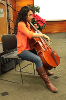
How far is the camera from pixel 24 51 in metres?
1.86

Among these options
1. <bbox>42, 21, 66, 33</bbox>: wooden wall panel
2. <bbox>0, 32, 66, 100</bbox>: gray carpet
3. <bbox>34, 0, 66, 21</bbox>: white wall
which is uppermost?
<bbox>34, 0, 66, 21</bbox>: white wall

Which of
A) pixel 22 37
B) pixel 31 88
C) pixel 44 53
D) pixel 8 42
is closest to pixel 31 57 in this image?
pixel 44 53

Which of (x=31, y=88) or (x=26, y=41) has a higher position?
(x=26, y=41)

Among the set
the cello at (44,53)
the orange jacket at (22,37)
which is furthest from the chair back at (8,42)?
the cello at (44,53)

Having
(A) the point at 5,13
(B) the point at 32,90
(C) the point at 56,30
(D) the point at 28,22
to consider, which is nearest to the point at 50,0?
(C) the point at 56,30

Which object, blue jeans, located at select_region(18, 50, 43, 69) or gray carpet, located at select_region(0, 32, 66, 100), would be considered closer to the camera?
gray carpet, located at select_region(0, 32, 66, 100)

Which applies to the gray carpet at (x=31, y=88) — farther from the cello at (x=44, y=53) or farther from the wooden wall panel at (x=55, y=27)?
the wooden wall panel at (x=55, y=27)

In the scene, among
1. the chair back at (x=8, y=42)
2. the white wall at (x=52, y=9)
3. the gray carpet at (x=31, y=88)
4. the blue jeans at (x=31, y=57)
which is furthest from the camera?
the white wall at (x=52, y=9)

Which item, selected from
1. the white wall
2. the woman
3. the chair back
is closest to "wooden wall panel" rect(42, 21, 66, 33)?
the white wall

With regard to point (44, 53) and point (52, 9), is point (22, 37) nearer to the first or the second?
point (44, 53)

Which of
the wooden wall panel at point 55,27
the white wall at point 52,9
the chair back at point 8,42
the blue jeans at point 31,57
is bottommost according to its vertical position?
the blue jeans at point 31,57

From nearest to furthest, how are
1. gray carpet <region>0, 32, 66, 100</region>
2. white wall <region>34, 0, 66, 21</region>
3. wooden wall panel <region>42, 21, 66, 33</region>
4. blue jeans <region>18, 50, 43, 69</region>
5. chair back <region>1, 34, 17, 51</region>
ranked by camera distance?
1. gray carpet <region>0, 32, 66, 100</region>
2. blue jeans <region>18, 50, 43, 69</region>
3. chair back <region>1, 34, 17, 51</region>
4. white wall <region>34, 0, 66, 21</region>
5. wooden wall panel <region>42, 21, 66, 33</region>

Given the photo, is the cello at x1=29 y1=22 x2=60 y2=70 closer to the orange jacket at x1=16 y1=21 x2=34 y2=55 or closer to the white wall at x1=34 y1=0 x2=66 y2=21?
the orange jacket at x1=16 y1=21 x2=34 y2=55

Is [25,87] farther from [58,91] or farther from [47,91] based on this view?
[58,91]
